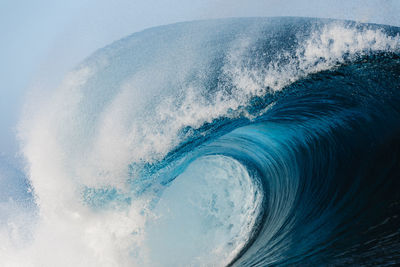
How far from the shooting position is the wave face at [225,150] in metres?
2.30

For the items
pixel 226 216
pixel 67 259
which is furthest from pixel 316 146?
pixel 67 259

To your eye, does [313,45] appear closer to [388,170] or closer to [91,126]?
[388,170]

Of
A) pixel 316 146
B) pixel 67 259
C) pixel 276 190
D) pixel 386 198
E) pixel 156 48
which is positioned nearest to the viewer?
pixel 386 198

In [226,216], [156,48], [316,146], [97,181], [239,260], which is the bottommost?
[239,260]

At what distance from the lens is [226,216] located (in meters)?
3.20

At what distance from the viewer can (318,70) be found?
2.59 meters

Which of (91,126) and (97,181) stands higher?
(91,126)

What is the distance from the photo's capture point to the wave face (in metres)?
2.30

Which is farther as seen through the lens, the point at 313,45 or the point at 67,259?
the point at 313,45

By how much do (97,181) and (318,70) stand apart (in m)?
2.49

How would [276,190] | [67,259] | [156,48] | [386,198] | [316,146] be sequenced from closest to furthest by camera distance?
[386,198] < [67,259] < [316,146] < [276,190] < [156,48]

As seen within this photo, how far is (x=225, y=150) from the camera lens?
325 cm

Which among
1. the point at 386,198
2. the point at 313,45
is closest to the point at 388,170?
the point at 386,198

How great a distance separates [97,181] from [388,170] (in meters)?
2.64
